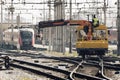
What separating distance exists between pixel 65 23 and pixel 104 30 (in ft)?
9.27

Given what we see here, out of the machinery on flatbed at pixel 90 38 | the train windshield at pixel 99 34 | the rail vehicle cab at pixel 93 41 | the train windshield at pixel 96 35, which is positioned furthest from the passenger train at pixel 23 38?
the train windshield at pixel 99 34

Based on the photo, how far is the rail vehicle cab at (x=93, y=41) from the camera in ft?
81.2

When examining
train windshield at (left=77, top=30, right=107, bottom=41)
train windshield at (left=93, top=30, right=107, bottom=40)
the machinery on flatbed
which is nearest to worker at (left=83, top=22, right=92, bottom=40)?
the machinery on flatbed

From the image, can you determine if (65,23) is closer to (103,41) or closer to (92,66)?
(103,41)

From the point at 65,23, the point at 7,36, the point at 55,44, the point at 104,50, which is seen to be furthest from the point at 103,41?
the point at 7,36

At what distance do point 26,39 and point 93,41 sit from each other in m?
31.1

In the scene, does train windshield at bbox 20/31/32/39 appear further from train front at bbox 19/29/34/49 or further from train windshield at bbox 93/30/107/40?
train windshield at bbox 93/30/107/40

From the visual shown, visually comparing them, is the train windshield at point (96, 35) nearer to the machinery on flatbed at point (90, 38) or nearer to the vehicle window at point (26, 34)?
the machinery on flatbed at point (90, 38)

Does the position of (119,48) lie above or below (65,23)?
below

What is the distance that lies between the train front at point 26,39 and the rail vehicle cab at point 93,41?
29.7 metres

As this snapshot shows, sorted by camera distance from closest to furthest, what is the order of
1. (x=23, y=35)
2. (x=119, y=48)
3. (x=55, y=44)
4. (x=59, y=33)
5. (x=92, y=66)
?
1. (x=92, y=66)
2. (x=119, y=48)
3. (x=59, y=33)
4. (x=55, y=44)
5. (x=23, y=35)

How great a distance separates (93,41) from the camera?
2498 centimetres

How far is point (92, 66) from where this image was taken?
68.9ft

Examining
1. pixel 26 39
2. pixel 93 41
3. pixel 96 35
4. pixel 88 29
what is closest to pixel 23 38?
pixel 26 39
